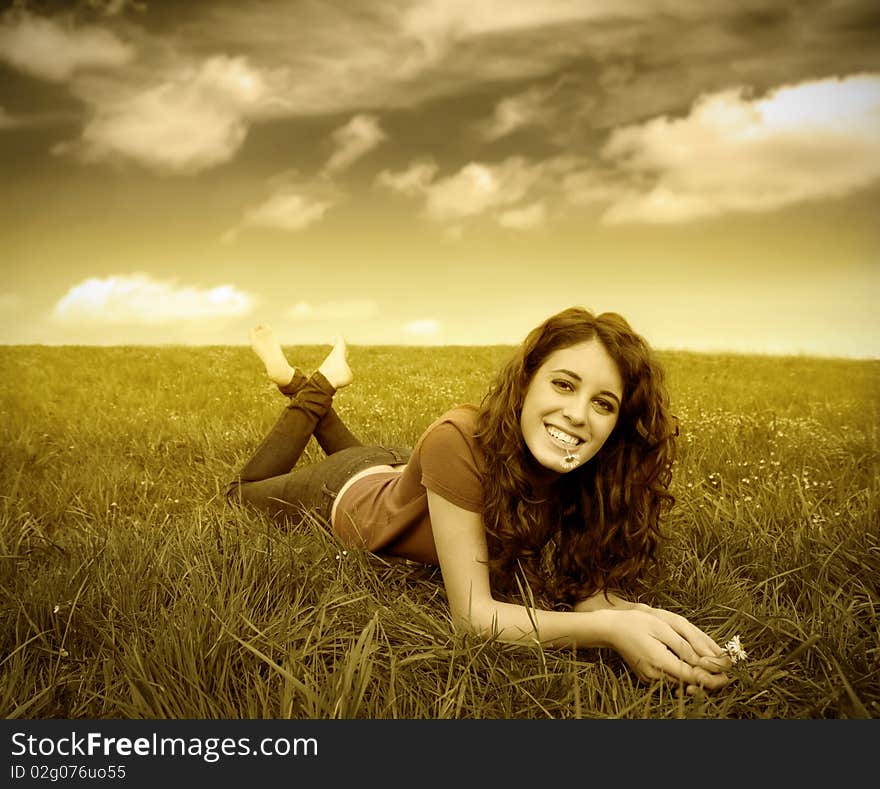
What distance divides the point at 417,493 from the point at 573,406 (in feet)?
3.00

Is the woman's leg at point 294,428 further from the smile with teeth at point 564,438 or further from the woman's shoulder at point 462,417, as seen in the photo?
the smile with teeth at point 564,438

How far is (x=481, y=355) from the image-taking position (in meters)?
9.74

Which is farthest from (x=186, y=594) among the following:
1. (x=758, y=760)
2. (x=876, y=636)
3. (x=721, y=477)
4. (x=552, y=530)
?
(x=721, y=477)

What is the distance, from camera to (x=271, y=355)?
512 cm

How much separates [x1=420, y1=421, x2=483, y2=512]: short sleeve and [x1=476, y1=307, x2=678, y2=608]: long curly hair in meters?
0.05

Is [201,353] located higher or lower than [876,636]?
higher

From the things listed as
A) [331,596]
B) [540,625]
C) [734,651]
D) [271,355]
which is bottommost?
[734,651]

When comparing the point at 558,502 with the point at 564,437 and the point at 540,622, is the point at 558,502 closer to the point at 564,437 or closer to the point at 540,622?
the point at 564,437

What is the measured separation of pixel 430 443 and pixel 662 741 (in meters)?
1.30

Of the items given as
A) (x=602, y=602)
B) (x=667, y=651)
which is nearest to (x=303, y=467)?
(x=602, y=602)

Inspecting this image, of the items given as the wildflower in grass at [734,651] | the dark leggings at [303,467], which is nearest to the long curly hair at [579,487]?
the wildflower in grass at [734,651]

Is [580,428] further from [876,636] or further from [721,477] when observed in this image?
[721,477]

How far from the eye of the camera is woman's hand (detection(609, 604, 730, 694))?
2.38 meters

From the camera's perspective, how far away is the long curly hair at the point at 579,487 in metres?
2.79
